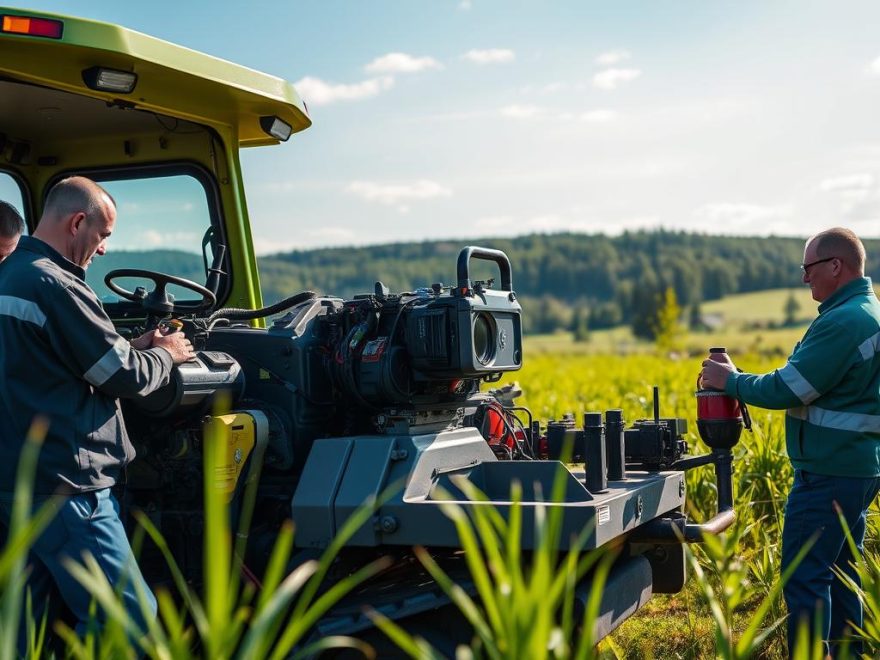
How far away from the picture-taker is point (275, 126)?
5.10m

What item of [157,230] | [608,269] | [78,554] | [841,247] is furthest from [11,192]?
[608,269]

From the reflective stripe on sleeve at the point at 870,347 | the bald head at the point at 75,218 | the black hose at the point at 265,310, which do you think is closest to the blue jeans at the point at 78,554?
the bald head at the point at 75,218

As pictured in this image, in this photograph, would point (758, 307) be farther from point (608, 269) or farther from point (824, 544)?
point (824, 544)

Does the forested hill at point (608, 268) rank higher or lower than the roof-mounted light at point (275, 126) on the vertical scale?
lower

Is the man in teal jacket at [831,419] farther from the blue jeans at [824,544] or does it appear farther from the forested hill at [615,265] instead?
the forested hill at [615,265]

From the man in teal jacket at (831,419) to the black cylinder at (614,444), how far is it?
0.57 meters

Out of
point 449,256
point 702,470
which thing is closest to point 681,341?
point 702,470

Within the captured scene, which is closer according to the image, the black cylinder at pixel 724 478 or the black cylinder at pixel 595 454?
the black cylinder at pixel 595 454

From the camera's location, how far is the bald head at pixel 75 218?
3572 millimetres

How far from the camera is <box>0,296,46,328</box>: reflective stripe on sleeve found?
3402mm

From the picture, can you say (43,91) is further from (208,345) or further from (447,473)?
(447,473)

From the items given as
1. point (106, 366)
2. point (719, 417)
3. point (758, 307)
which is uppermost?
point (106, 366)

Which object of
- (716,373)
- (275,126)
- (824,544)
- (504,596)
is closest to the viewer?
(504,596)

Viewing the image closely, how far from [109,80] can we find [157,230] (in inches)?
56.4
